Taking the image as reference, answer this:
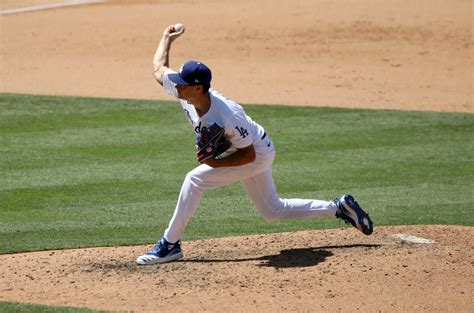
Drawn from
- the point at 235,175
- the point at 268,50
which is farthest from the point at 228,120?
the point at 268,50

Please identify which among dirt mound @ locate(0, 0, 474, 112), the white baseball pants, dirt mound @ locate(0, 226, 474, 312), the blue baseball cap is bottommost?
dirt mound @ locate(0, 0, 474, 112)

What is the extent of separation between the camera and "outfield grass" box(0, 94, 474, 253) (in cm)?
902

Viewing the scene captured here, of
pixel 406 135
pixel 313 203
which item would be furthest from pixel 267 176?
pixel 406 135

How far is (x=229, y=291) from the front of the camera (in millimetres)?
6824

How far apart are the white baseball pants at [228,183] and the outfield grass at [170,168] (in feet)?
3.26

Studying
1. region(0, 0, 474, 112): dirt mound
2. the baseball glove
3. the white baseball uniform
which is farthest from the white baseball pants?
region(0, 0, 474, 112): dirt mound

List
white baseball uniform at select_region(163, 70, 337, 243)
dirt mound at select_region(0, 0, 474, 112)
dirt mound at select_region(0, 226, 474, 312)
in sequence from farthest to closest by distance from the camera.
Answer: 1. dirt mound at select_region(0, 0, 474, 112)
2. white baseball uniform at select_region(163, 70, 337, 243)
3. dirt mound at select_region(0, 226, 474, 312)

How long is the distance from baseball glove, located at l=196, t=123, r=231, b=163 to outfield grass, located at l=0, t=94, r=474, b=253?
150cm

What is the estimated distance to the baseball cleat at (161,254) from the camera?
7469 millimetres

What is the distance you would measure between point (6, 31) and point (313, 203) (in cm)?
1281

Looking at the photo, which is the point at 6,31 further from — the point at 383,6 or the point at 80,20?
the point at 383,6

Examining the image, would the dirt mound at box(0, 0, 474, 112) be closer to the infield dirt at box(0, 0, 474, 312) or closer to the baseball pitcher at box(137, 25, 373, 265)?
the infield dirt at box(0, 0, 474, 312)

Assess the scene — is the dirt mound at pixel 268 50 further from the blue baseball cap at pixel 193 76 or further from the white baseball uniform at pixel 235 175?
the blue baseball cap at pixel 193 76

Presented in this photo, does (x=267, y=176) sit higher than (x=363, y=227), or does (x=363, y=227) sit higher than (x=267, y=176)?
(x=267, y=176)
